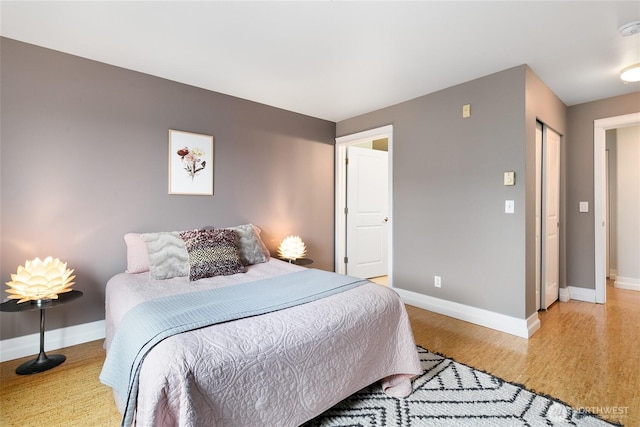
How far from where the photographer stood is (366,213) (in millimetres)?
4523

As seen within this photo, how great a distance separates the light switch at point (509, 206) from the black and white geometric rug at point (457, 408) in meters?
1.40

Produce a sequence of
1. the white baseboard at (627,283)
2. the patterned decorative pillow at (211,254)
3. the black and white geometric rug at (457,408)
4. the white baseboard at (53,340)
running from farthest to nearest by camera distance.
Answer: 1. the white baseboard at (627,283)
2. the patterned decorative pillow at (211,254)
3. the white baseboard at (53,340)
4. the black and white geometric rug at (457,408)

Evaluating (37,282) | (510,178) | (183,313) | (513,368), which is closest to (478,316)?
(513,368)

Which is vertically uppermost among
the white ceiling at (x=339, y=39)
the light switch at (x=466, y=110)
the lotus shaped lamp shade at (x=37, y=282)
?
the white ceiling at (x=339, y=39)

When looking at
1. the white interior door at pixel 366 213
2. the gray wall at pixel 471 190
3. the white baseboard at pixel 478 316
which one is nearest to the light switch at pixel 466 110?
the gray wall at pixel 471 190

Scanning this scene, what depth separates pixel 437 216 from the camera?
3.15 m

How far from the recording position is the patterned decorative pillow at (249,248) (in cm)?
274

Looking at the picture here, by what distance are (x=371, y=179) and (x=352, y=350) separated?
337cm

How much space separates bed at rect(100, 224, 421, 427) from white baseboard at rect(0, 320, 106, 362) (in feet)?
2.06

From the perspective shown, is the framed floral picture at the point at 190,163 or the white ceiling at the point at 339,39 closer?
the white ceiling at the point at 339,39

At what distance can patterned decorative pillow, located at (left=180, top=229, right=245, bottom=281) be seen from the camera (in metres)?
2.28

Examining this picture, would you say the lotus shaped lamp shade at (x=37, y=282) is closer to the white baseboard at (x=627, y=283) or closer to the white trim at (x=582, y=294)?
the white trim at (x=582, y=294)

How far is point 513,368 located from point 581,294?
7.72ft

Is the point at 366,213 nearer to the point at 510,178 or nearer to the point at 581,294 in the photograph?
the point at 510,178
